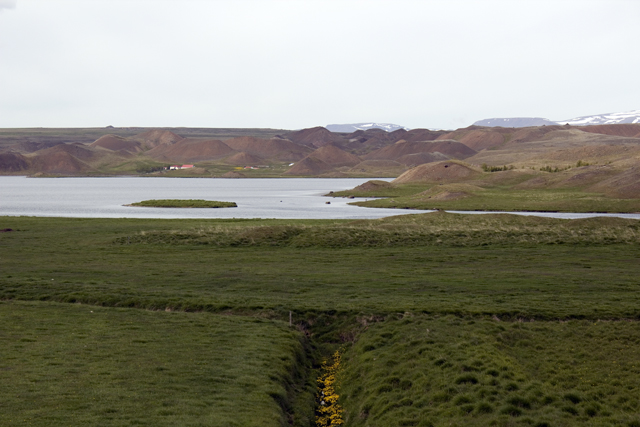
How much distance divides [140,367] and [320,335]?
9419mm

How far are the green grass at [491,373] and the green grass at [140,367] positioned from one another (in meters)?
3.12

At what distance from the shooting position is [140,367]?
19375 millimetres

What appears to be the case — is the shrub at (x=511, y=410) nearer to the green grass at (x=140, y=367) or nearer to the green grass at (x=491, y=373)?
the green grass at (x=491, y=373)

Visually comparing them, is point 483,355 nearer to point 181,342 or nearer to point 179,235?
point 181,342

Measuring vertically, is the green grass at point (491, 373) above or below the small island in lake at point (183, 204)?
above

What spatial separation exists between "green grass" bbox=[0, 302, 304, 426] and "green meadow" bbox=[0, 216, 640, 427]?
0.25ft

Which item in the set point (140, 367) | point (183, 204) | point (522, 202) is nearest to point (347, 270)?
point (140, 367)

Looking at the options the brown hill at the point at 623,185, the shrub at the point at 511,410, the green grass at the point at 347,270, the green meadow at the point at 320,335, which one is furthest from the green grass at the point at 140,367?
the brown hill at the point at 623,185

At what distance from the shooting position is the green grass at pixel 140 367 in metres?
15.5

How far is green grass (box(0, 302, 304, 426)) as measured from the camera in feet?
51.0

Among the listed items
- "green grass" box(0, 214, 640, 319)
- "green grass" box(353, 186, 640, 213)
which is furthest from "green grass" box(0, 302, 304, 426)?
"green grass" box(353, 186, 640, 213)

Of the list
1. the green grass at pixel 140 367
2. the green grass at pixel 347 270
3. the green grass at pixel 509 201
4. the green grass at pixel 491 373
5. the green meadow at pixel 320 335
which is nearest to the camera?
the green grass at pixel 140 367

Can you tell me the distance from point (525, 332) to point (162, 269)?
25.0 metres

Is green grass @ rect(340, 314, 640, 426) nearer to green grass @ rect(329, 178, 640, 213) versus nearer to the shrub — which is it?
the shrub
